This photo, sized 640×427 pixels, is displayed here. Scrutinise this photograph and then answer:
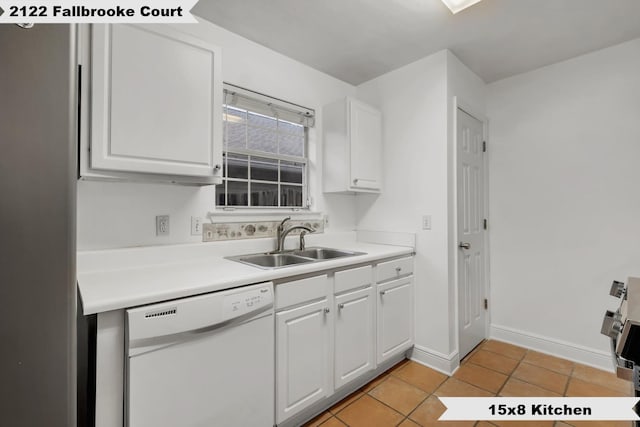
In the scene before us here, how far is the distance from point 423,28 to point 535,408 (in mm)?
2541

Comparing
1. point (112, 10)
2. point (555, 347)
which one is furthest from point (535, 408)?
point (112, 10)

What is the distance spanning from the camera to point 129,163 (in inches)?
52.5

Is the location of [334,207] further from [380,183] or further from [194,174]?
[194,174]

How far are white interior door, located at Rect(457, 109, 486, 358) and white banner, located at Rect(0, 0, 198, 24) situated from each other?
81.3 inches

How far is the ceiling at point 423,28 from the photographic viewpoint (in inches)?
69.6

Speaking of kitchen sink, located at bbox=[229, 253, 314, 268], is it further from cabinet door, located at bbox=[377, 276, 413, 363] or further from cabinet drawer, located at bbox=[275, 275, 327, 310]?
cabinet door, located at bbox=[377, 276, 413, 363]

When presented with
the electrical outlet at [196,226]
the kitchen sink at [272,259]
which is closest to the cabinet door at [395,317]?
the kitchen sink at [272,259]

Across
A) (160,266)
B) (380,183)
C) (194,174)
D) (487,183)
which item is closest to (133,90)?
(194,174)

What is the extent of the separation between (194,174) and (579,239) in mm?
2882

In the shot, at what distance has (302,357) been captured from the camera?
1.58m

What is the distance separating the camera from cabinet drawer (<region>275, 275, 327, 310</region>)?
1.49m

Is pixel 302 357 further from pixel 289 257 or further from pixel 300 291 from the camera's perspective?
pixel 289 257

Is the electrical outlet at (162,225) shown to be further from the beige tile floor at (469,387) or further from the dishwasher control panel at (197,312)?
the beige tile floor at (469,387)

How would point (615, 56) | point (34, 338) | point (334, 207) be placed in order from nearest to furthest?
point (34, 338) < point (615, 56) < point (334, 207)
